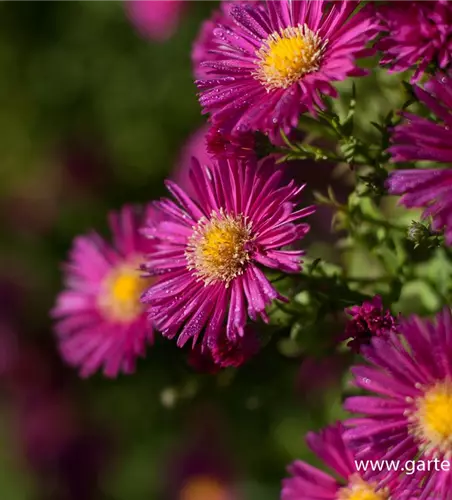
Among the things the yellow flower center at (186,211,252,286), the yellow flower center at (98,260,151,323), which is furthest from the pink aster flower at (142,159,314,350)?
the yellow flower center at (98,260,151,323)

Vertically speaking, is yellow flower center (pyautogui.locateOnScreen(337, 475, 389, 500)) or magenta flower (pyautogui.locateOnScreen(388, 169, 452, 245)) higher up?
magenta flower (pyautogui.locateOnScreen(388, 169, 452, 245))

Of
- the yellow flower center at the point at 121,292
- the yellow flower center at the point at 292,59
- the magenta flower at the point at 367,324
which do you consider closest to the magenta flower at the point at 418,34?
the yellow flower center at the point at 292,59

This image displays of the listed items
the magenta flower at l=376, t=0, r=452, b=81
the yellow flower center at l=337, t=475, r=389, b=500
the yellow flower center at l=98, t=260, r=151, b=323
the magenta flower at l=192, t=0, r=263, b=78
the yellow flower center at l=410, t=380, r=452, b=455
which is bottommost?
the yellow flower center at l=337, t=475, r=389, b=500

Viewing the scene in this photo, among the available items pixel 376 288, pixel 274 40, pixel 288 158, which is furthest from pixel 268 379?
pixel 274 40

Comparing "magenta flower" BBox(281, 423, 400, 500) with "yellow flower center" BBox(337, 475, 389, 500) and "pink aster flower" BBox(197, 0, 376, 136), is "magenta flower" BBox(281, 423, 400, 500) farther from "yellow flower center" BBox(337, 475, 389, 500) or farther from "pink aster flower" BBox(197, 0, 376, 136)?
"pink aster flower" BBox(197, 0, 376, 136)

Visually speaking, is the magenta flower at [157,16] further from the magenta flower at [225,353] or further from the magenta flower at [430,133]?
the magenta flower at [430,133]

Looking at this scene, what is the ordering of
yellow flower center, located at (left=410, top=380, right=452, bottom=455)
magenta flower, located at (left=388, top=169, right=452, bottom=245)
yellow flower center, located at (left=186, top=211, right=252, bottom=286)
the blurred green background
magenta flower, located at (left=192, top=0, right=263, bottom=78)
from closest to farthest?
magenta flower, located at (left=388, top=169, right=452, bottom=245), yellow flower center, located at (left=410, top=380, right=452, bottom=455), yellow flower center, located at (left=186, top=211, right=252, bottom=286), magenta flower, located at (left=192, top=0, right=263, bottom=78), the blurred green background
